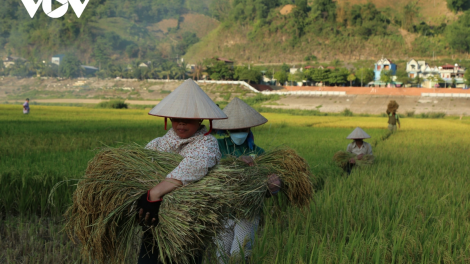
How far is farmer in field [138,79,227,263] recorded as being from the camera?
2041 mm

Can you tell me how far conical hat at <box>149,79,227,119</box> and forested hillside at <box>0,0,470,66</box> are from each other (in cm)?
10612

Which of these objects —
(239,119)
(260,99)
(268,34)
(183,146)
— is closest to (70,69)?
(268,34)

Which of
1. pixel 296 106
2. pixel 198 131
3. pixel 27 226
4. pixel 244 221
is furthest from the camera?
pixel 296 106

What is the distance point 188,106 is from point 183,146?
8.7 inches

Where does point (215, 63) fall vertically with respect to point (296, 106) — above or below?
above

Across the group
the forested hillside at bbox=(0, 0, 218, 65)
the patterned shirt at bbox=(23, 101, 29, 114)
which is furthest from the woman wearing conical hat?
the forested hillside at bbox=(0, 0, 218, 65)

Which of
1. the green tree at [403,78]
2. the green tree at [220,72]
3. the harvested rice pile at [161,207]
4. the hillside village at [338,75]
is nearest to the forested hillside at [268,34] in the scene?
the hillside village at [338,75]

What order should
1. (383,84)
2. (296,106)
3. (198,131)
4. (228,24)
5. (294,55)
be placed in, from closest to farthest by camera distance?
(198,131) < (296,106) < (383,84) < (294,55) < (228,24)

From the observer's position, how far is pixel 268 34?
121 m

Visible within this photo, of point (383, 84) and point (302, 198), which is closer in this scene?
point (302, 198)

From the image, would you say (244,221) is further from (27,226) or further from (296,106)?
(296,106)

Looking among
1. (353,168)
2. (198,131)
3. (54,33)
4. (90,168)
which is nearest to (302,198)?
(198,131)

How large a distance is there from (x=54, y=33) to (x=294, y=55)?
87.2m

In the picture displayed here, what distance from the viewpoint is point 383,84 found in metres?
74.8
